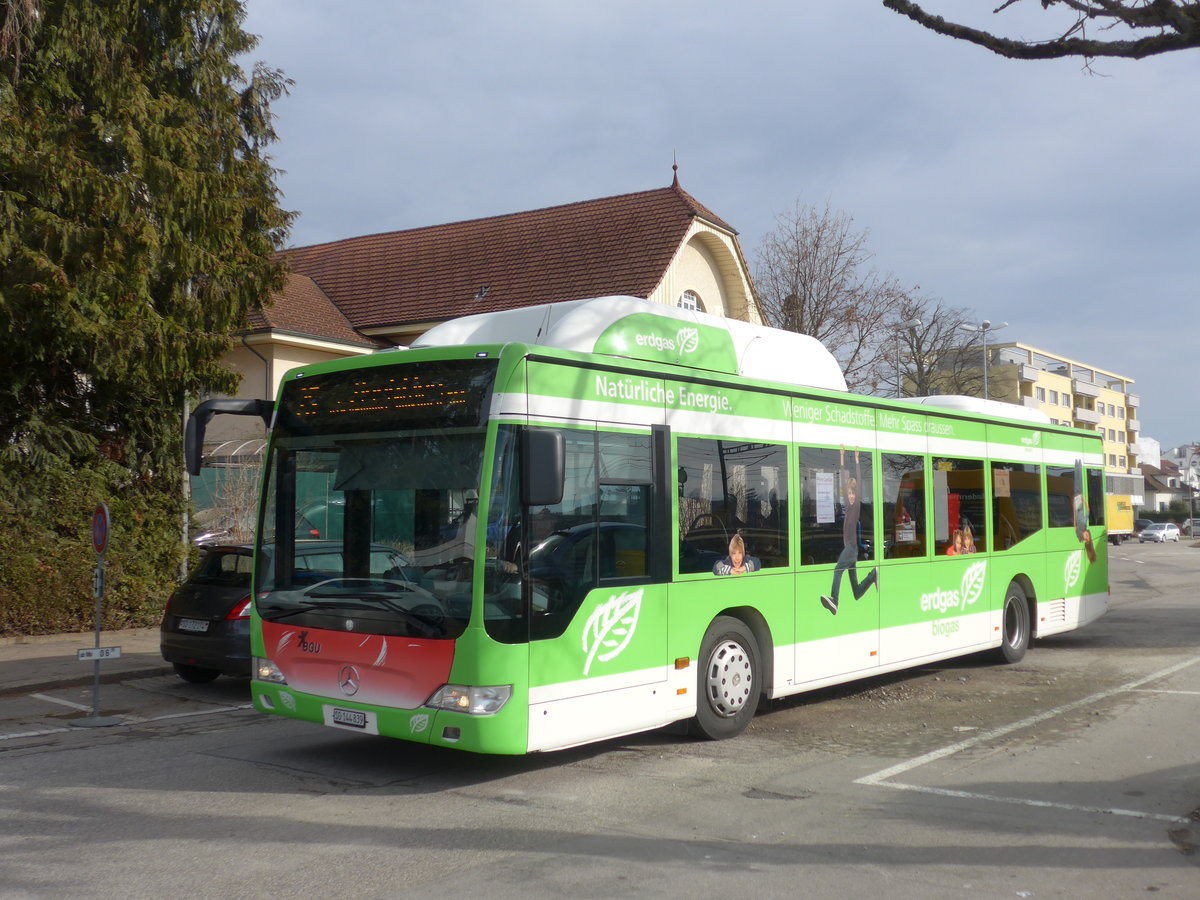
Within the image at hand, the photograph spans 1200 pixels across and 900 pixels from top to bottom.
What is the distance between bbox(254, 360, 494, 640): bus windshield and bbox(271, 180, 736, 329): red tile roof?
62.8 ft

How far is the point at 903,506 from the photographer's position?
1084cm

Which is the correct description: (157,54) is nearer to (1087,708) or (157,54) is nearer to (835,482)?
(835,482)

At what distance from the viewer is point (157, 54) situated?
1653 centimetres

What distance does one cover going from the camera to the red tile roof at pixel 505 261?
91.9 feet

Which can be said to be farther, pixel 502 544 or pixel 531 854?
pixel 502 544

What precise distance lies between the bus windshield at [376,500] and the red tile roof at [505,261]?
62.8 ft

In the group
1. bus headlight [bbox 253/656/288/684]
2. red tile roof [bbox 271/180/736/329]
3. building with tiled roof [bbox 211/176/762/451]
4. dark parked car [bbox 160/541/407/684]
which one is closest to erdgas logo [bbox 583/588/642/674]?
bus headlight [bbox 253/656/288/684]

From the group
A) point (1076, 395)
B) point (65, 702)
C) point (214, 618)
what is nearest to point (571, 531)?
point (214, 618)

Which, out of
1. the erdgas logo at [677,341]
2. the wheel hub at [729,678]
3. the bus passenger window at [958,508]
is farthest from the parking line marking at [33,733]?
the bus passenger window at [958,508]

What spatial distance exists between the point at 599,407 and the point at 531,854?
310cm

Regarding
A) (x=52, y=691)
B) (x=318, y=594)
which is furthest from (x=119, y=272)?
(x=318, y=594)

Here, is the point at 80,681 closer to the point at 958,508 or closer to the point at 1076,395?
the point at 958,508

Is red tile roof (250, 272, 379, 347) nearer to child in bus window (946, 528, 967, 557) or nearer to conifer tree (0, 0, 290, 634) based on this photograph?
conifer tree (0, 0, 290, 634)

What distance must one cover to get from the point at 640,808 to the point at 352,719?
2018mm
